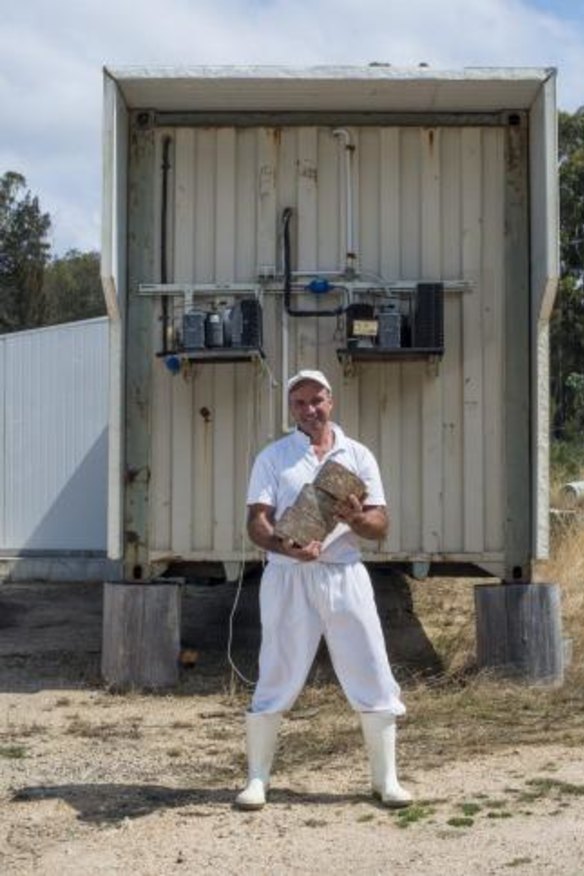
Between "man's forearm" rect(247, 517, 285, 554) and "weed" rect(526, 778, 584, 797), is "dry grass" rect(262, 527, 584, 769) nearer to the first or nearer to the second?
"weed" rect(526, 778, 584, 797)

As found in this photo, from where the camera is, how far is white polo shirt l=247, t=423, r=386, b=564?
5465 mm

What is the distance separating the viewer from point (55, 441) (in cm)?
1451

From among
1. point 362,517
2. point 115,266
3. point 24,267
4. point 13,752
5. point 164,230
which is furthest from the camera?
point 24,267

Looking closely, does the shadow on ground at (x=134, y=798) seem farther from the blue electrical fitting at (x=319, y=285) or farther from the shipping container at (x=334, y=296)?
the blue electrical fitting at (x=319, y=285)

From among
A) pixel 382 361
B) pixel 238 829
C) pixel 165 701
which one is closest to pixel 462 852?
pixel 238 829

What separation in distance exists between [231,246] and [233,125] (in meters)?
0.79

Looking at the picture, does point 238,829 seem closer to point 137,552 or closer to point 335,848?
point 335,848

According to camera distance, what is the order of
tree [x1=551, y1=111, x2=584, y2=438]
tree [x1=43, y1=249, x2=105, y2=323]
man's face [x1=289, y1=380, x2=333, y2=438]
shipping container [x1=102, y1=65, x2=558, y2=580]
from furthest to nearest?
tree [x1=43, y1=249, x2=105, y2=323]
tree [x1=551, y1=111, x2=584, y2=438]
shipping container [x1=102, y1=65, x2=558, y2=580]
man's face [x1=289, y1=380, x2=333, y2=438]

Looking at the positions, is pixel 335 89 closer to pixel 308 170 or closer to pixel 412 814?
pixel 308 170

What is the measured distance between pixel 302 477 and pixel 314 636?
664 mm

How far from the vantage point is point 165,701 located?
7.86 metres

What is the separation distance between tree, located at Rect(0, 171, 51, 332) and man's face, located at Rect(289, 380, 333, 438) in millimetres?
31331

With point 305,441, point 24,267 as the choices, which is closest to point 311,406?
point 305,441

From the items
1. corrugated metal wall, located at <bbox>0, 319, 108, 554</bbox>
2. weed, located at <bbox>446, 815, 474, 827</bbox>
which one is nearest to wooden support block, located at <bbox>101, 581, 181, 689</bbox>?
weed, located at <bbox>446, 815, 474, 827</bbox>
